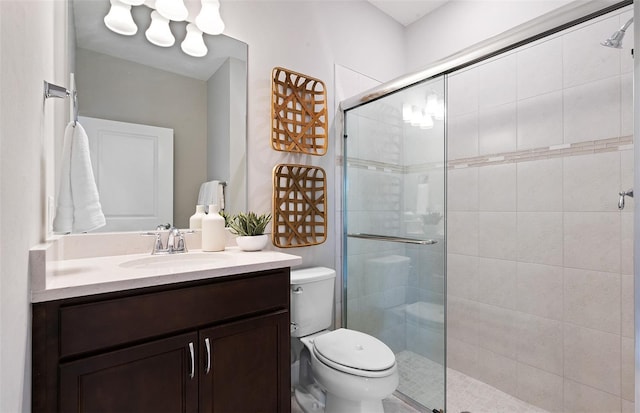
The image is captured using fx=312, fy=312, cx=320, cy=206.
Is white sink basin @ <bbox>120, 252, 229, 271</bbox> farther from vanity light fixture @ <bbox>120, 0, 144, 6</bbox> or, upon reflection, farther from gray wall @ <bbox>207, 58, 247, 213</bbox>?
vanity light fixture @ <bbox>120, 0, 144, 6</bbox>

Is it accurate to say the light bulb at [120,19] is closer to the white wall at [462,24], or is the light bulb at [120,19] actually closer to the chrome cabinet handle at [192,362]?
the chrome cabinet handle at [192,362]

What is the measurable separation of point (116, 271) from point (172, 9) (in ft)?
4.07

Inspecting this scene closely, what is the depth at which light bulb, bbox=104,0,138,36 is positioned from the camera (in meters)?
1.39

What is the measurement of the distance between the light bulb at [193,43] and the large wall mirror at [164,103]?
1.0 inches

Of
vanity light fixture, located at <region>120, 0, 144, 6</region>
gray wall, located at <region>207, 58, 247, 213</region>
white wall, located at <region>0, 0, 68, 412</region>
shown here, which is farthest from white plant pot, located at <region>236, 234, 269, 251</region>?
vanity light fixture, located at <region>120, 0, 144, 6</region>

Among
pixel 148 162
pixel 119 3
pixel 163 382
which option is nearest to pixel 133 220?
pixel 148 162

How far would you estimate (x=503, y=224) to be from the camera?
6.56 feet

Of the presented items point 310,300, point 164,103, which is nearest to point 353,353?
point 310,300

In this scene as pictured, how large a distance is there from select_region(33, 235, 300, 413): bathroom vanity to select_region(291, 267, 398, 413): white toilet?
0.25 m

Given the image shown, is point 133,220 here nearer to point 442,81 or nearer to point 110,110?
point 110,110

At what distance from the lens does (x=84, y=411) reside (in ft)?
2.92

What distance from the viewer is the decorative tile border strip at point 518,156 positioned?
1.58 m

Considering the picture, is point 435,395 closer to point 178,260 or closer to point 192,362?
point 192,362

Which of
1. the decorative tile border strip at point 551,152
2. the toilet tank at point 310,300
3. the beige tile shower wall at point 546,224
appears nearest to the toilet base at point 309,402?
the toilet tank at point 310,300
